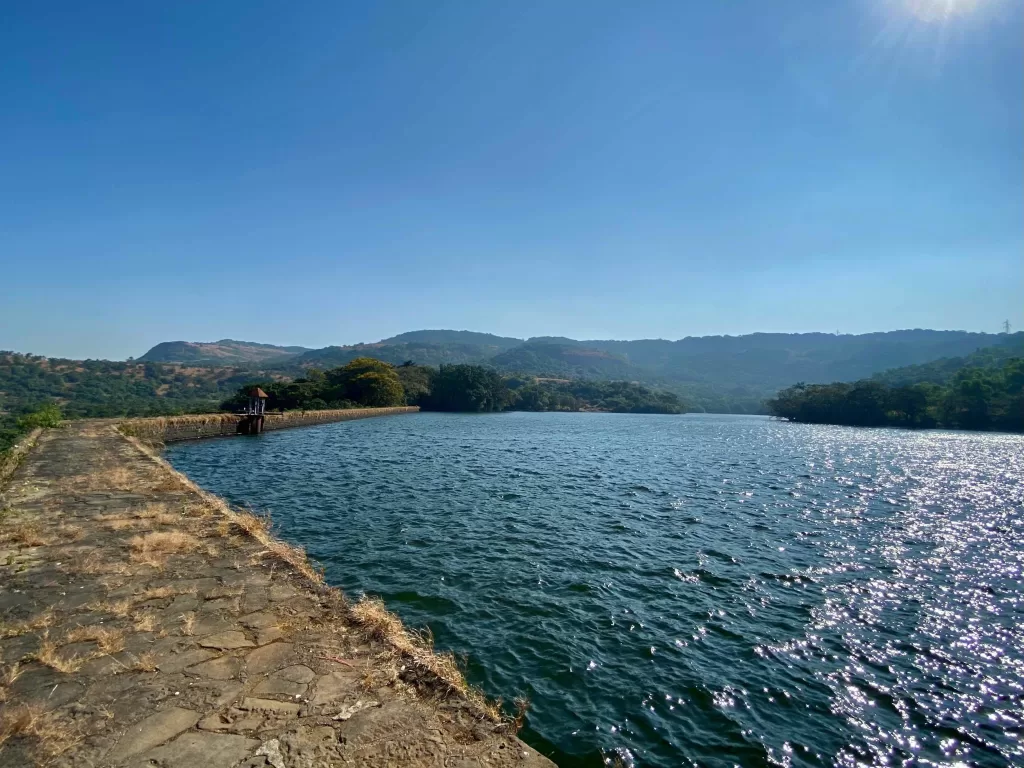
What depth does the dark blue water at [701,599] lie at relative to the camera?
20.0ft

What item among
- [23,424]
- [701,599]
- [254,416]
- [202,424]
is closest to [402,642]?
[701,599]

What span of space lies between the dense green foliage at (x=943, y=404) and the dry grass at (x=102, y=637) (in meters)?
99.4

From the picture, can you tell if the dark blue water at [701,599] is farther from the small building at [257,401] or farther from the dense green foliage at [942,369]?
the dense green foliage at [942,369]

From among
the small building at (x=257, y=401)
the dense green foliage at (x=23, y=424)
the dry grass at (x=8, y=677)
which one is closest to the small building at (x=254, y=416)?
the small building at (x=257, y=401)

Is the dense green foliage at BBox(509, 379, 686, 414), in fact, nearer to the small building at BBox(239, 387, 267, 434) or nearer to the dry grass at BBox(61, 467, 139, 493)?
the small building at BBox(239, 387, 267, 434)

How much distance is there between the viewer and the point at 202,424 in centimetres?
3384

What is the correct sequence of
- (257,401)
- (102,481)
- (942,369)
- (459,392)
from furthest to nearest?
(942,369)
(459,392)
(257,401)
(102,481)

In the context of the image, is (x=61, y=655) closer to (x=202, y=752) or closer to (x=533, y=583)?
(x=202, y=752)

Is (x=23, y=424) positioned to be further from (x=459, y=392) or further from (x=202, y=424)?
(x=459, y=392)

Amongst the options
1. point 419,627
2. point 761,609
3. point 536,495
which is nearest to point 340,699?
point 419,627

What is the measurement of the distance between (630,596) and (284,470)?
713 inches

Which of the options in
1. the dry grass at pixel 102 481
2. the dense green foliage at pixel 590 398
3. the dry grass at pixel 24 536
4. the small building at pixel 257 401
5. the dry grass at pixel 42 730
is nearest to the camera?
the dry grass at pixel 42 730

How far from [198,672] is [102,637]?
1.36 m

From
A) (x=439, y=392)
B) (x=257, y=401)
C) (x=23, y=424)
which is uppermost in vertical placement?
(x=257, y=401)
